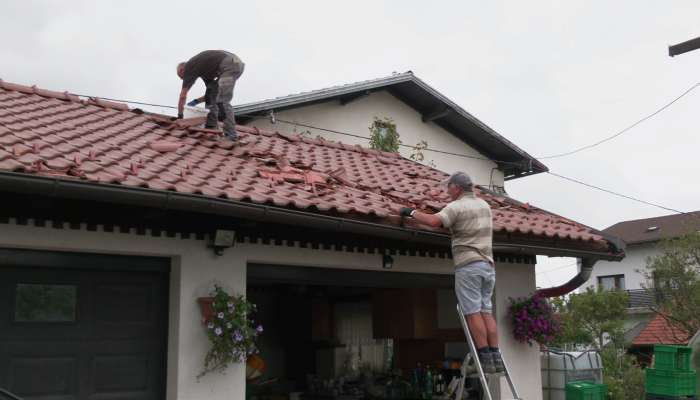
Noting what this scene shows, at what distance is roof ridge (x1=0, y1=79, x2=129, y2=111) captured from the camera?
898cm

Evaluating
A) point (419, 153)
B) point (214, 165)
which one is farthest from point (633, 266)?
point (214, 165)

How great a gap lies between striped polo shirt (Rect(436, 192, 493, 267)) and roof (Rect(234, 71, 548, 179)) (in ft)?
33.1

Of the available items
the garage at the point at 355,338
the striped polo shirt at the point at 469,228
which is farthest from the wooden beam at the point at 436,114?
the striped polo shirt at the point at 469,228

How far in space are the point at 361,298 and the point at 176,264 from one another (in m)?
5.34

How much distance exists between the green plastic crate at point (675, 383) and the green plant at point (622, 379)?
326 cm

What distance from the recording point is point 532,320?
8984mm

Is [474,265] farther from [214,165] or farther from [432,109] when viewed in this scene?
[432,109]

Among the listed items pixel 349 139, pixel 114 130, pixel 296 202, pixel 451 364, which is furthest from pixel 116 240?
pixel 349 139

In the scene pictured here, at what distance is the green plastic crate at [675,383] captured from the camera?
31.8ft

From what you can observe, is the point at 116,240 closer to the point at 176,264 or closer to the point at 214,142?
the point at 176,264

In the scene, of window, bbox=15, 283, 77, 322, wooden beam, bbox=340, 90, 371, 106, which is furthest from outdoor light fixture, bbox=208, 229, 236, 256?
wooden beam, bbox=340, 90, 371, 106

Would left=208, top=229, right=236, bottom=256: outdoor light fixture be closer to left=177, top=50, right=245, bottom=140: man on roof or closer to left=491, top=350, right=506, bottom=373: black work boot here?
left=491, top=350, right=506, bottom=373: black work boot

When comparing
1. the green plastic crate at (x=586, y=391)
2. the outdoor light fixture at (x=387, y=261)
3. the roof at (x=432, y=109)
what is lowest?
the green plastic crate at (x=586, y=391)

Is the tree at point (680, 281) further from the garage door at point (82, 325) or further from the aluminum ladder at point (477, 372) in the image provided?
the garage door at point (82, 325)
